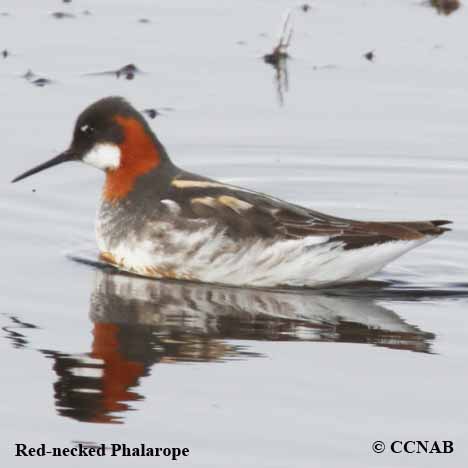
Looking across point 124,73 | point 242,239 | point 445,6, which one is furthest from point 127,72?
point 242,239

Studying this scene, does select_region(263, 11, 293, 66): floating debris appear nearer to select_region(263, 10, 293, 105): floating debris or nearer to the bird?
select_region(263, 10, 293, 105): floating debris

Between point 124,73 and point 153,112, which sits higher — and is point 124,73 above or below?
above

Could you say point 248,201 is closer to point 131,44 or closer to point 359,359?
point 359,359

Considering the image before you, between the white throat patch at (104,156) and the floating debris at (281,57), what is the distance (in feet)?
14.6

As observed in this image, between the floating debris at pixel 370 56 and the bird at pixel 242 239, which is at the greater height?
the floating debris at pixel 370 56

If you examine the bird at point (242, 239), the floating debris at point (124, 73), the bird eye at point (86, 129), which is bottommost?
the bird at point (242, 239)

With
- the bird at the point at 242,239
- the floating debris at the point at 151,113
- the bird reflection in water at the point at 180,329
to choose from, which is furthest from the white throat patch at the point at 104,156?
the floating debris at the point at 151,113

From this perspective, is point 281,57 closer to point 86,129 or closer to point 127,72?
point 127,72

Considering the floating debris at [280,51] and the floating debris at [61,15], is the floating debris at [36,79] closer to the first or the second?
the floating debris at [61,15]

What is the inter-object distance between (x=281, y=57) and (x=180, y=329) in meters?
7.40

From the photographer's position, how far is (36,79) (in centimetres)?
1620

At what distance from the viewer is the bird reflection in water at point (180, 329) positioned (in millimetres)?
9289

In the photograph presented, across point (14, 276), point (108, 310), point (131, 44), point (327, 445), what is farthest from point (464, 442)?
point (131, 44)

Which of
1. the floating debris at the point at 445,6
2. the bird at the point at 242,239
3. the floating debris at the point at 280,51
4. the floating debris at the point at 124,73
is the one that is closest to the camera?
the bird at the point at 242,239
